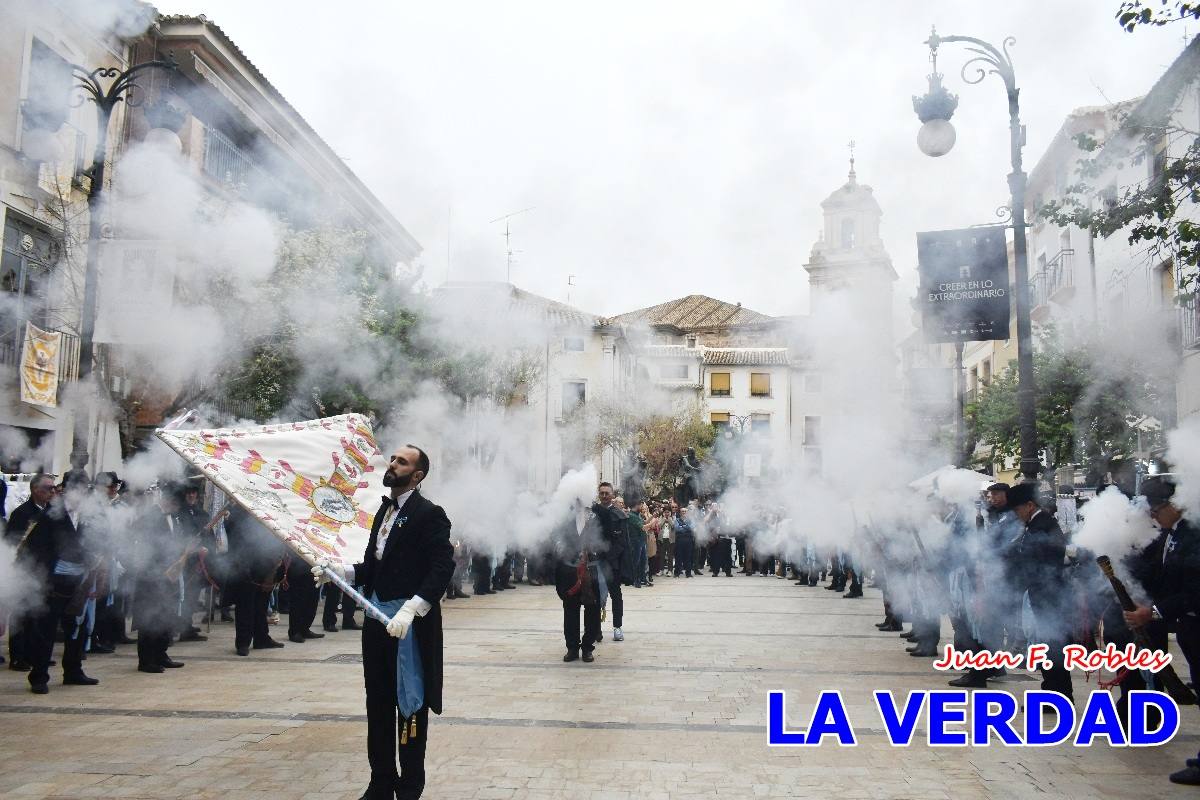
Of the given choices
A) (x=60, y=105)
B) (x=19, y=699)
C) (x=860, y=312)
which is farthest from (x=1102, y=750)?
(x=60, y=105)

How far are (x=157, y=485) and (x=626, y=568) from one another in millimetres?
5195

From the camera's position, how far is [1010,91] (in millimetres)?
9773

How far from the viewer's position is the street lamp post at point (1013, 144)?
9547 millimetres

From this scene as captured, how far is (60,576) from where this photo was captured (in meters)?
7.67

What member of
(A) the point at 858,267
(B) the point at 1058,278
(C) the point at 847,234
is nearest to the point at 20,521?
(A) the point at 858,267

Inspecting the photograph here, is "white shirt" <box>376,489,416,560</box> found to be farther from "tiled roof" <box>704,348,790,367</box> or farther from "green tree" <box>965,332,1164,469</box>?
"tiled roof" <box>704,348,790,367</box>

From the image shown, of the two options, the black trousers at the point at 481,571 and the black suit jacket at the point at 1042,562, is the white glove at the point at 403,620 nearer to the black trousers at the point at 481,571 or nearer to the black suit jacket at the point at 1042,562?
the black suit jacket at the point at 1042,562

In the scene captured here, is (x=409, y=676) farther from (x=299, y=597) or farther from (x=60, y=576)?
(x=299, y=597)

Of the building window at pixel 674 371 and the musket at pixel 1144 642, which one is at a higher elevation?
the building window at pixel 674 371

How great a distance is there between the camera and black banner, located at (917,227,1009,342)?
9961mm

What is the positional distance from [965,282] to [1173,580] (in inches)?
209

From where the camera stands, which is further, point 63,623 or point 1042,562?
point 63,623

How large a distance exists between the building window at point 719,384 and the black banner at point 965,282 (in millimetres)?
44701

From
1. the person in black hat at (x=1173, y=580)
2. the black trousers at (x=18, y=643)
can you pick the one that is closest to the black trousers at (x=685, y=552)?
the black trousers at (x=18, y=643)
